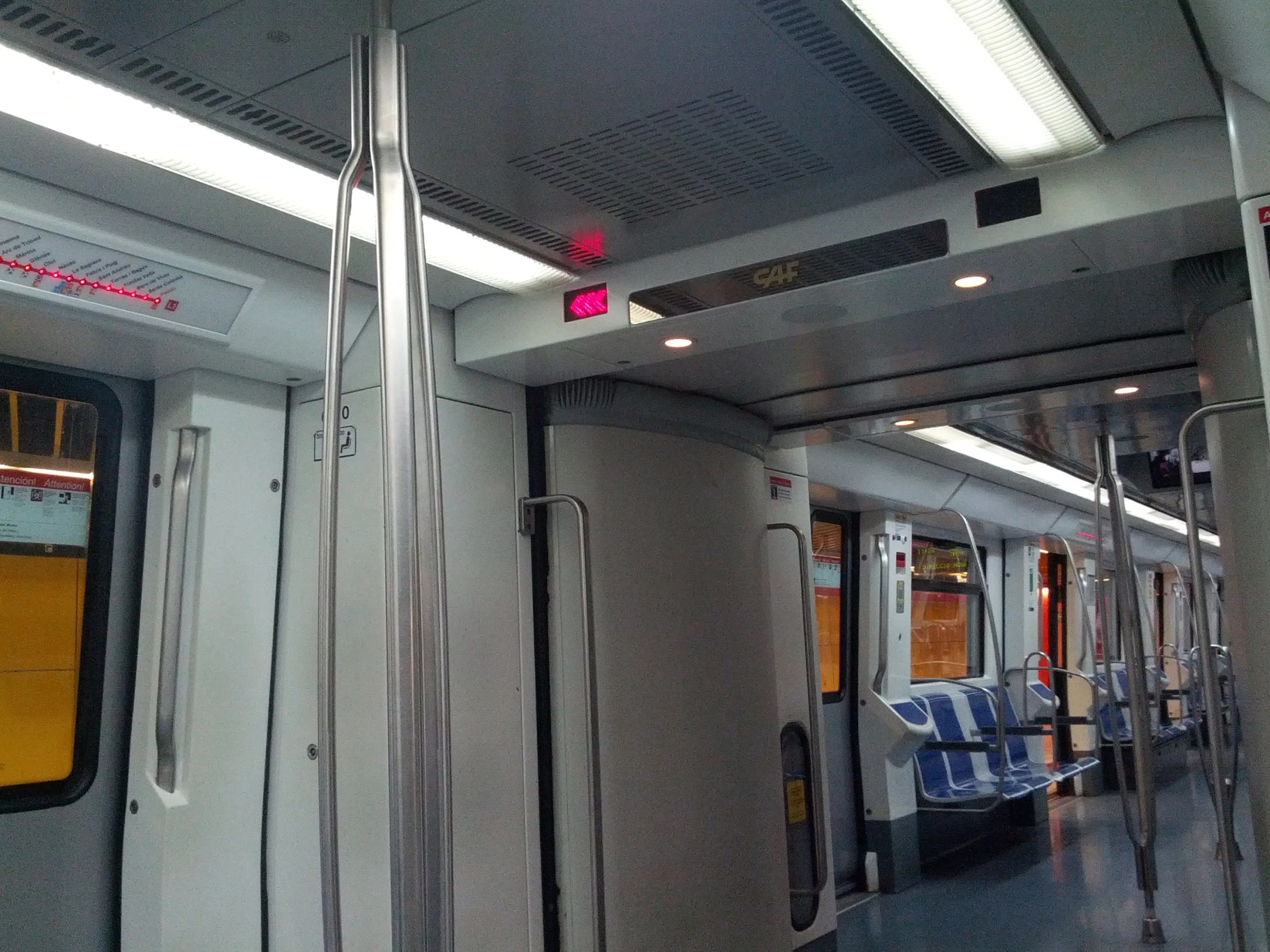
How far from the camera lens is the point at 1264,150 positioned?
5.92ft

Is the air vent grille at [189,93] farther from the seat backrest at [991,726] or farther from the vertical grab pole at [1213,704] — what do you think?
the seat backrest at [991,726]

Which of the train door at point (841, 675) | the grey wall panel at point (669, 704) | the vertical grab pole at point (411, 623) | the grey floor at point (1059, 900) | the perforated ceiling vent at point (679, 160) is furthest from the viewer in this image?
the train door at point (841, 675)

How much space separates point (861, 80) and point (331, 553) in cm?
132

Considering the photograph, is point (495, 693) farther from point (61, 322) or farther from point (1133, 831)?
point (1133, 831)

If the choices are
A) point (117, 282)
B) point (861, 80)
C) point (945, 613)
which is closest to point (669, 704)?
point (117, 282)

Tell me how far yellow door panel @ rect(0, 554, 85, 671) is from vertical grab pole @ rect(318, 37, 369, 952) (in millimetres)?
1883

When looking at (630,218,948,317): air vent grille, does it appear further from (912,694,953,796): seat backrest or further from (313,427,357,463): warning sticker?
(912,694,953,796): seat backrest

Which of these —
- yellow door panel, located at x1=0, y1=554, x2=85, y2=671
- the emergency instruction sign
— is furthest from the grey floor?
the emergency instruction sign

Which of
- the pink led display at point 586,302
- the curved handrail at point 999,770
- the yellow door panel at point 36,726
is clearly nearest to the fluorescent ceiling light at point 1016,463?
the curved handrail at point 999,770

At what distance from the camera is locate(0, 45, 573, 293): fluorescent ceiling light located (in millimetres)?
1940

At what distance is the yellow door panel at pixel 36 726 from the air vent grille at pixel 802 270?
6.00 ft

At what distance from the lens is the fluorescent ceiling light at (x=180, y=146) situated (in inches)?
76.4

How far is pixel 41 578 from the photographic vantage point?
2893 millimetres

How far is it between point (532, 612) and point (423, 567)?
2.17m
